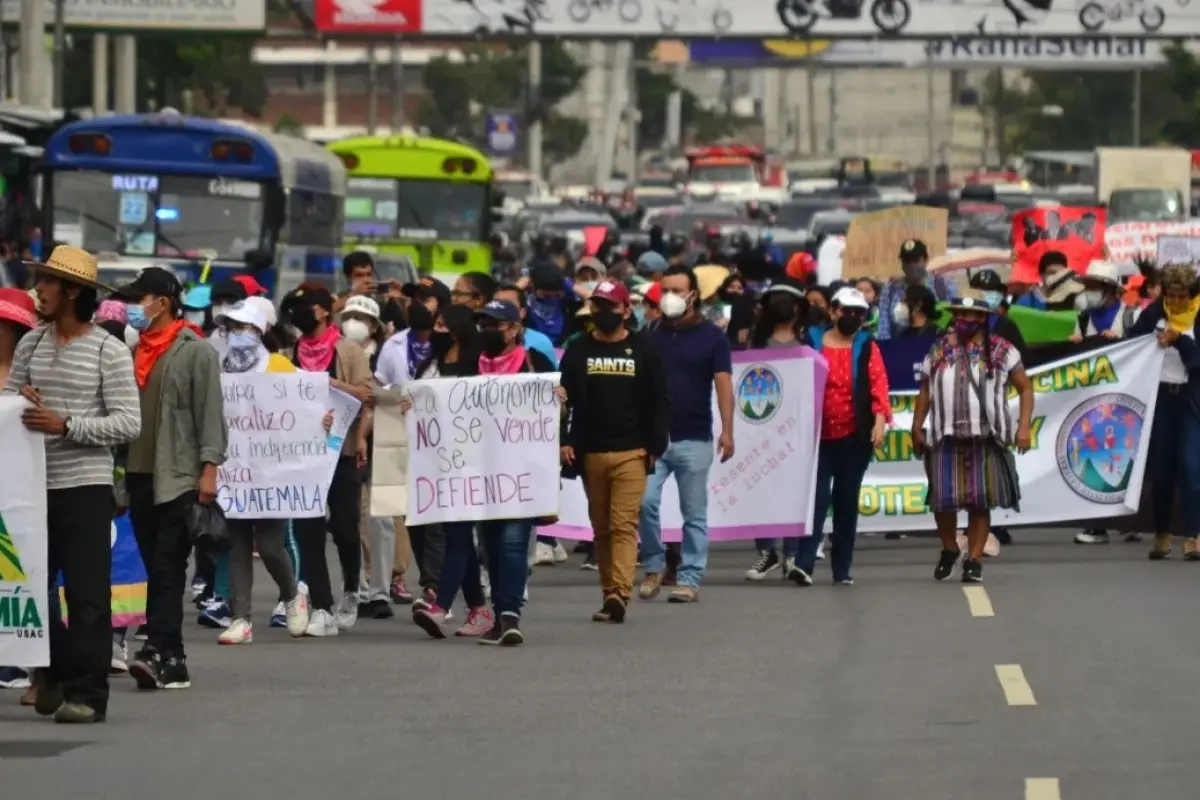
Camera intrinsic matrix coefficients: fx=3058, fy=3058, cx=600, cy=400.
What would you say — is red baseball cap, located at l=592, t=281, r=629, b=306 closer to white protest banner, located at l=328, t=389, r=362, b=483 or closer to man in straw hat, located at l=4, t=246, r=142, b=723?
white protest banner, located at l=328, t=389, r=362, b=483

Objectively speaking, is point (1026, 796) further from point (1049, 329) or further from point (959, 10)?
point (959, 10)

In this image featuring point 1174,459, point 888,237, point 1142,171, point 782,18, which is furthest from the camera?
point 782,18

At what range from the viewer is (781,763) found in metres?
10.2

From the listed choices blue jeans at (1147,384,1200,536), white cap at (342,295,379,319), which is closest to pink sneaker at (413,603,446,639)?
white cap at (342,295,379,319)

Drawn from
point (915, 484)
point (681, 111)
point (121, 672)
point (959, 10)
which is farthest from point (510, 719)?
point (681, 111)

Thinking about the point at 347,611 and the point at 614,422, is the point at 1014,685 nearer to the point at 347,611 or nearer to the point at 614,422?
the point at 614,422

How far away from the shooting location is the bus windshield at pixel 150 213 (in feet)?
90.9

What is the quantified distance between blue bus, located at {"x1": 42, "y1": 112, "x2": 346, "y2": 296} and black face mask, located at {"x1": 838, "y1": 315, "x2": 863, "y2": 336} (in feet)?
36.4

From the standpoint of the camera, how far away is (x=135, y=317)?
1395 cm

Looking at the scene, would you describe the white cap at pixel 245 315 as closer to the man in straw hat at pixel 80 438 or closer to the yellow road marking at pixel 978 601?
the man in straw hat at pixel 80 438

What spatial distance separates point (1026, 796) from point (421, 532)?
6309 mm

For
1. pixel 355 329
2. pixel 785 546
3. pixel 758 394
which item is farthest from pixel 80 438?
pixel 785 546

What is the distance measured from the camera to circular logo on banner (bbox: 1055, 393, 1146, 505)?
18.6 metres

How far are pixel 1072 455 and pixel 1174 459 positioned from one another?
25.5 inches
